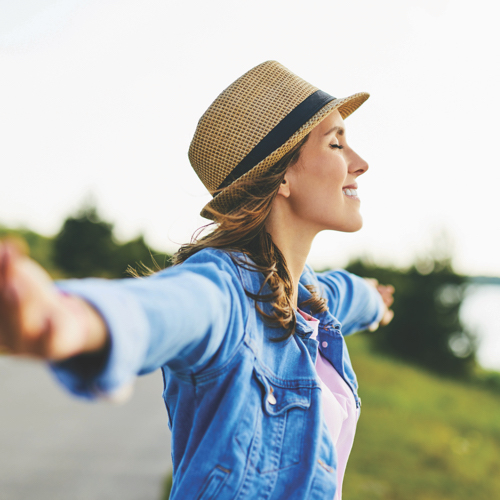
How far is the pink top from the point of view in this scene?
5.59 feet

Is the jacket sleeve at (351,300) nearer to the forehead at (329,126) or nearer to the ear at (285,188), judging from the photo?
the ear at (285,188)

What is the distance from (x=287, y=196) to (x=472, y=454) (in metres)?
9.45

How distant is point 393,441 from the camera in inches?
357

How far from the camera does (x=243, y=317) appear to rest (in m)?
1.41

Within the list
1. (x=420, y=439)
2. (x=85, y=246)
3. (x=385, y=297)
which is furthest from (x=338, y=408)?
(x=85, y=246)

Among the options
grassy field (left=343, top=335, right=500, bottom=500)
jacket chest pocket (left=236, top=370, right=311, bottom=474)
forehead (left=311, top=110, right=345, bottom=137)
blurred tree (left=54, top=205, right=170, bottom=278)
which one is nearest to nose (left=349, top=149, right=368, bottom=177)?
forehead (left=311, top=110, right=345, bottom=137)

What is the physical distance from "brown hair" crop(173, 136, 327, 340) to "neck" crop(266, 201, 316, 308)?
4 cm

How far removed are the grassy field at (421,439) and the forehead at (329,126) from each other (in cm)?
560

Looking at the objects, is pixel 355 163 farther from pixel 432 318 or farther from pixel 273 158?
pixel 432 318

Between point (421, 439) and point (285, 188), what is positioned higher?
point (285, 188)

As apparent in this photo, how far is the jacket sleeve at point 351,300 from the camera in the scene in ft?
8.77

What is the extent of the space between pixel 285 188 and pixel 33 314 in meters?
1.35

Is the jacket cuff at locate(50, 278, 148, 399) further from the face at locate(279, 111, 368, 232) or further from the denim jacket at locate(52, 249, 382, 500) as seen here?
the face at locate(279, 111, 368, 232)

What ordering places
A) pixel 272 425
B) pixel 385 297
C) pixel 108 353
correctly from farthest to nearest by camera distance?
pixel 385 297
pixel 272 425
pixel 108 353
